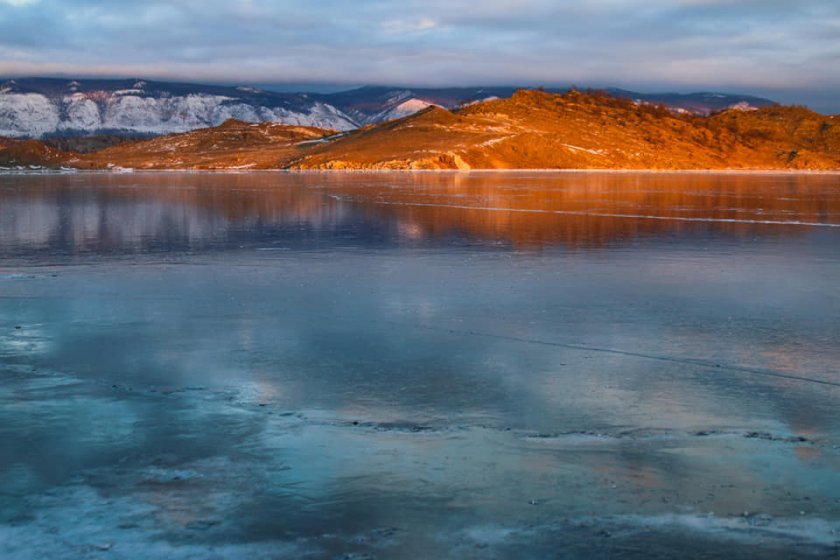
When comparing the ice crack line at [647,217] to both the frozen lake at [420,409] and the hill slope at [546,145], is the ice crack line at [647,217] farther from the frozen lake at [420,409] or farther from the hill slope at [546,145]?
the hill slope at [546,145]

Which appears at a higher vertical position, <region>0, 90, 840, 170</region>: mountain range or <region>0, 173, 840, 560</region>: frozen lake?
<region>0, 90, 840, 170</region>: mountain range

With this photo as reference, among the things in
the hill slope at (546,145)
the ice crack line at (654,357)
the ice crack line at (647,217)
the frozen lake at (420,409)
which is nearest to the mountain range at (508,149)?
the hill slope at (546,145)

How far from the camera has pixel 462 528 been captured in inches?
245

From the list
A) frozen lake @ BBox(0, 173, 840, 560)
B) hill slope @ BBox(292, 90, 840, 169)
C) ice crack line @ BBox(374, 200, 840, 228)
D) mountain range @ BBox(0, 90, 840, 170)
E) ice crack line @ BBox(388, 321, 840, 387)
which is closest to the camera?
frozen lake @ BBox(0, 173, 840, 560)

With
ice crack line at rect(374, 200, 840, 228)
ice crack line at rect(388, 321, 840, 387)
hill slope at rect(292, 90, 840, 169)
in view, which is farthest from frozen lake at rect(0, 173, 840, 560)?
hill slope at rect(292, 90, 840, 169)

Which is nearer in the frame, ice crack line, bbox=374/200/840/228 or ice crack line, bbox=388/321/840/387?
ice crack line, bbox=388/321/840/387

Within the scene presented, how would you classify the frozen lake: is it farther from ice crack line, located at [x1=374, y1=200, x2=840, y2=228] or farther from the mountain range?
the mountain range

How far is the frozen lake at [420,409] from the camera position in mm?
6230

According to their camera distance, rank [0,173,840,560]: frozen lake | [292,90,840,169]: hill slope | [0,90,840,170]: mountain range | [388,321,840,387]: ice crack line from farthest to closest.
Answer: [0,90,840,170]: mountain range, [292,90,840,169]: hill slope, [388,321,840,387]: ice crack line, [0,173,840,560]: frozen lake

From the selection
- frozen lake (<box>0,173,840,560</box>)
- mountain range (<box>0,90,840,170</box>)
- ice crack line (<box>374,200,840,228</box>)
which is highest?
mountain range (<box>0,90,840,170</box>)

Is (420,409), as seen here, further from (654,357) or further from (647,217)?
(647,217)

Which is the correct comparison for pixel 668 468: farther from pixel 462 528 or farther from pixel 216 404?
pixel 216 404

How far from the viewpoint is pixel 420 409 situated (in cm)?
Answer: 894

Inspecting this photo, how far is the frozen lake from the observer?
245 inches
